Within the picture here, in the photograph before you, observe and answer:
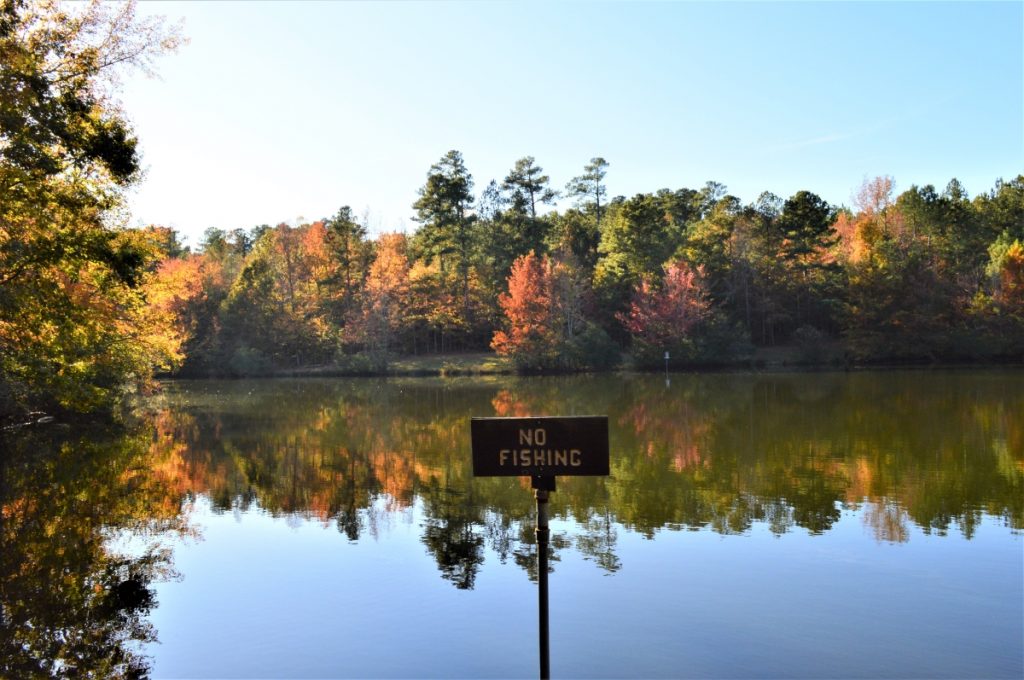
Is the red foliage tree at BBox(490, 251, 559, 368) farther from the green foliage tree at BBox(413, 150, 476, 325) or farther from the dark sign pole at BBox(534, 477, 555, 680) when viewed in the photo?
the dark sign pole at BBox(534, 477, 555, 680)

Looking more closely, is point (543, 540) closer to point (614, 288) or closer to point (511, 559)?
point (511, 559)

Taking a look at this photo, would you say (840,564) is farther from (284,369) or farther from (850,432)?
(284,369)

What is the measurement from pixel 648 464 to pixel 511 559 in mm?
7871

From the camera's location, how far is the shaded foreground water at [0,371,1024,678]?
7.41 meters

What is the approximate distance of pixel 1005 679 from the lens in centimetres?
663

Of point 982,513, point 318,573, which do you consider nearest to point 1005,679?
point 982,513

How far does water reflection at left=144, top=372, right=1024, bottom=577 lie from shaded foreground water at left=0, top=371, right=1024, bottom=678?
10cm

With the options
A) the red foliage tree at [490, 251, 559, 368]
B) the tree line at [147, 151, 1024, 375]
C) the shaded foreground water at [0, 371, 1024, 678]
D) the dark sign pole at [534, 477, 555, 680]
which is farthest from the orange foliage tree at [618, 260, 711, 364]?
the dark sign pole at [534, 477, 555, 680]

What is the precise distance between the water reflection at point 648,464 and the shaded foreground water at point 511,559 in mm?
99

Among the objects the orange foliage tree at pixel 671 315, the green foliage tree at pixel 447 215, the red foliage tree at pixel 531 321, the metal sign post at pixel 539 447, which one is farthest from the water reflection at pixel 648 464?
the green foliage tree at pixel 447 215

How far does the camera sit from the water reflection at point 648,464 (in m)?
12.3

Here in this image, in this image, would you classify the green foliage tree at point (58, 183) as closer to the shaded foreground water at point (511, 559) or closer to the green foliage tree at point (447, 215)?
the shaded foreground water at point (511, 559)

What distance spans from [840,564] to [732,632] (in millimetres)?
2926

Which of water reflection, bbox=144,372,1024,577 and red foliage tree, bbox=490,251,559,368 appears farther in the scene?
red foliage tree, bbox=490,251,559,368
